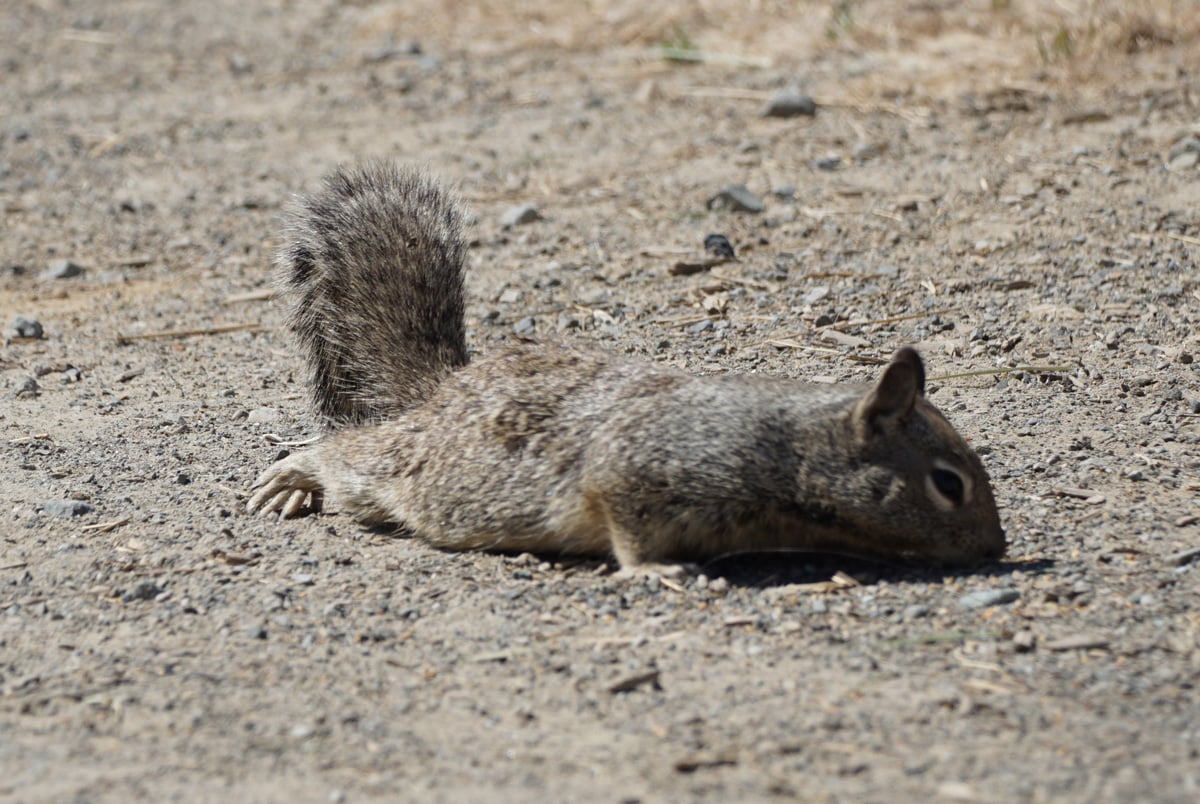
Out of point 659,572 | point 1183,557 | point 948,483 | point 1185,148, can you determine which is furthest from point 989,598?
point 1185,148

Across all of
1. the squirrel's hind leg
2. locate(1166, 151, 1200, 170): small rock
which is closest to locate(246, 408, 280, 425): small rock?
the squirrel's hind leg

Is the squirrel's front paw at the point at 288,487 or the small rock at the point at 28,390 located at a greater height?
the small rock at the point at 28,390

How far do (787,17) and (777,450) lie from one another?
824cm

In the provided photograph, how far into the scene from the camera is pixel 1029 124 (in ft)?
30.3

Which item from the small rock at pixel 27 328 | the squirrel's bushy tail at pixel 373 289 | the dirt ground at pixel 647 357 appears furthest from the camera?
the small rock at pixel 27 328

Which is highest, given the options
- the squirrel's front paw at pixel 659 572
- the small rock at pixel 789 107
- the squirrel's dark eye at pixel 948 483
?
the small rock at pixel 789 107

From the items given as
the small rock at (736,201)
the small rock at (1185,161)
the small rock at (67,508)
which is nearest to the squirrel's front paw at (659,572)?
the small rock at (67,508)

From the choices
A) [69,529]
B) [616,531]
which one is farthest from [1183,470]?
[69,529]

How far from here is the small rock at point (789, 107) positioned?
32.8 feet

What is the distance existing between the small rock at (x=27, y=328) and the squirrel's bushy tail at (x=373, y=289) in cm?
257

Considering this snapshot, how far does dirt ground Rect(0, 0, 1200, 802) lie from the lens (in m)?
3.67

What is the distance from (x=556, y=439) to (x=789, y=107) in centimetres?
570

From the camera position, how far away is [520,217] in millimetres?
8930

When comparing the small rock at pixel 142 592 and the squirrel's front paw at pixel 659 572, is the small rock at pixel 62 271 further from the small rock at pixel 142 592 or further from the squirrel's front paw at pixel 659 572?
the squirrel's front paw at pixel 659 572
